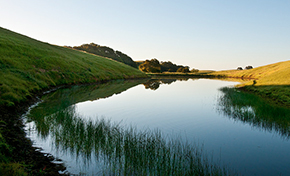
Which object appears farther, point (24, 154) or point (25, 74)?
point (25, 74)

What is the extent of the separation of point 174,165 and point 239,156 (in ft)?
12.5

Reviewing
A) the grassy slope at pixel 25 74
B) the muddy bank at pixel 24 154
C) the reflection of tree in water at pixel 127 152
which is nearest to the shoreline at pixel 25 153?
the muddy bank at pixel 24 154

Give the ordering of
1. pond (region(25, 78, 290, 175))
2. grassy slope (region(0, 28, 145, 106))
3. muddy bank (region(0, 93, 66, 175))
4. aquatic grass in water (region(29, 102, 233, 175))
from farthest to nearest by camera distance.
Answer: grassy slope (region(0, 28, 145, 106)) → pond (region(25, 78, 290, 175)) → aquatic grass in water (region(29, 102, 233, 175)) → muddy bank (region(0, 93, 66, 175))

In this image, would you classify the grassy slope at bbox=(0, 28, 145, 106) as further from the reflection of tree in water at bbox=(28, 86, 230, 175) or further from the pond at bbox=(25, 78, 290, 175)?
the reflection of tree in water at bbox=(28, 86, 230, 175)

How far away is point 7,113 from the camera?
13.9 m

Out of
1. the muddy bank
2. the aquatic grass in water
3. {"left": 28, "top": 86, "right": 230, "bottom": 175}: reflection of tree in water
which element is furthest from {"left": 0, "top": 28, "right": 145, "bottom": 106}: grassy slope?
the aquatic grass in water

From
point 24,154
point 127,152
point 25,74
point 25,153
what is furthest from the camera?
point 25,74

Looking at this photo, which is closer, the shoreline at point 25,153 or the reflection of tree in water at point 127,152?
the shoreline at point 25,153

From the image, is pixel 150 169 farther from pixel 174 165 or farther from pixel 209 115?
pixel 209 115

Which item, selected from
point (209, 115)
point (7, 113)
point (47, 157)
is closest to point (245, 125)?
point (209, 115)

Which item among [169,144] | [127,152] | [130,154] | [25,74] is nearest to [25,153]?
[127,152]

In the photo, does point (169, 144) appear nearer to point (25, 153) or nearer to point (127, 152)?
point (127, 152)

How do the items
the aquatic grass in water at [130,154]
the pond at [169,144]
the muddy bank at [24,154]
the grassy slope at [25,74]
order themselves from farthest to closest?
the grassy slope at [25,74], the pond at [169,144], the aquatic grass in water at [130,154], the muddy bank at [24,154]

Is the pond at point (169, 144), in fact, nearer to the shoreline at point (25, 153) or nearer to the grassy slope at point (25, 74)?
the shoreline at point (25, 153)
